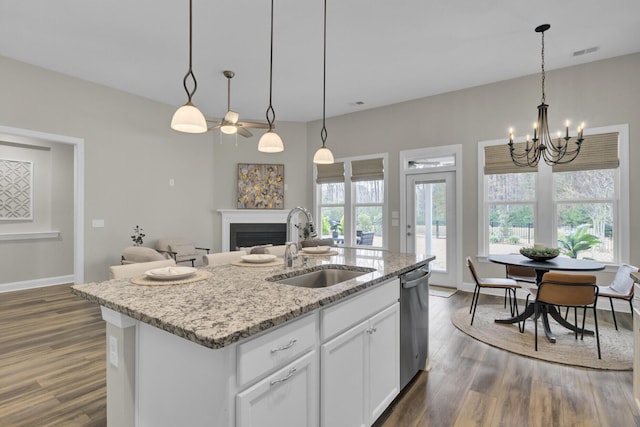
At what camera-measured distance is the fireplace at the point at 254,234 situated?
6789 mm

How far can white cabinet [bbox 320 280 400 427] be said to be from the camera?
1.48 m

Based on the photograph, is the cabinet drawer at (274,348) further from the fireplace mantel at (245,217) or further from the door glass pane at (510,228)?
the fireplace mantel at (245,217)

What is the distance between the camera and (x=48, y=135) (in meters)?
4.57

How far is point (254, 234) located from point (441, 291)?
3809 millimetres

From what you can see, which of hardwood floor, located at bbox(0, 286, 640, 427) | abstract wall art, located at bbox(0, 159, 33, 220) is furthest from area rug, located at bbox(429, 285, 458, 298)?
abstract wall art, located at bbox(0, 159, 33, 220)

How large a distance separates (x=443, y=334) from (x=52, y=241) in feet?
20.7

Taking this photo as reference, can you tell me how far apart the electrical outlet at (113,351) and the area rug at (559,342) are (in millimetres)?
3067

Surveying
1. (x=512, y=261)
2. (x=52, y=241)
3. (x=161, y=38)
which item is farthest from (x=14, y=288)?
(x=512, y=261)

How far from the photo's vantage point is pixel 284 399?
4.05ft

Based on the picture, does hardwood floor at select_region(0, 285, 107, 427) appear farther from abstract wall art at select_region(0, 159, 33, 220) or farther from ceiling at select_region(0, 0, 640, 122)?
ceiling at select_region(0, 0, 640, 122)

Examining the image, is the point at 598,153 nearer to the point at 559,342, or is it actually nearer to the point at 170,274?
the point at 559,342

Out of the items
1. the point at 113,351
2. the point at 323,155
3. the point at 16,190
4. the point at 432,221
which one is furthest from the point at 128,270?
the point at 16,190

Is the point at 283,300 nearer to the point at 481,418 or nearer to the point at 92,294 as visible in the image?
the point at 92,294

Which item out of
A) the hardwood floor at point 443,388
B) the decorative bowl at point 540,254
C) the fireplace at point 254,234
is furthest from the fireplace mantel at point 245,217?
the decorative bowl at point 540,254
